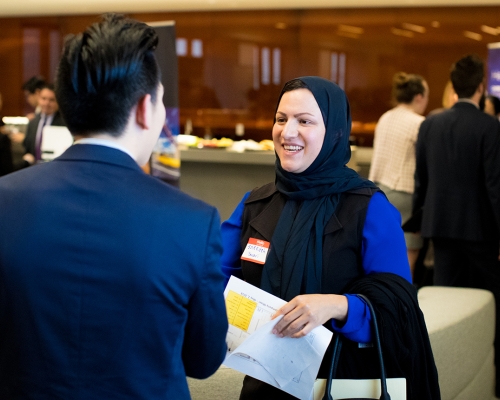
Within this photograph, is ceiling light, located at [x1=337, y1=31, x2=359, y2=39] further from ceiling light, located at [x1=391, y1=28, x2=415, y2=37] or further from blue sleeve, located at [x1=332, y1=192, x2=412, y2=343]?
blue sleeve, located at [x1=332, y1=192, x2=412, y2=343]

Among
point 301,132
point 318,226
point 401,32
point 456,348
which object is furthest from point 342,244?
point 401,32

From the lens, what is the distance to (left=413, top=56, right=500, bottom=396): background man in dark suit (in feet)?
12.5

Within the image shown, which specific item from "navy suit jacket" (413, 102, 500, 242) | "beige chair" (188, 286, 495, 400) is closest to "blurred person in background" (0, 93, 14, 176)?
"navy suit jacket" (413, 102, 500, 242)

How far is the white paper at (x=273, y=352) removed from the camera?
1.55m

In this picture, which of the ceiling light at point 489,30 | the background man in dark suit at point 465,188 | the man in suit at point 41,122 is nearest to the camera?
the background man in dark suit at point 465,188

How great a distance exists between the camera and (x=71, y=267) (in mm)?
1030

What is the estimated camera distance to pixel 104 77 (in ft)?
3.55

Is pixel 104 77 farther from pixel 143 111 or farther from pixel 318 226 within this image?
pixel 318 226

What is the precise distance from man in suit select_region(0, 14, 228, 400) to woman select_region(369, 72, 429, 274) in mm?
4289

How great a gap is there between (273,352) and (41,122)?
5607 mm

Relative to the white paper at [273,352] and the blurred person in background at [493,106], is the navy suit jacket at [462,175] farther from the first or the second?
the white paper at [273,352]

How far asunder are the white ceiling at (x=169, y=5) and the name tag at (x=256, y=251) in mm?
9387

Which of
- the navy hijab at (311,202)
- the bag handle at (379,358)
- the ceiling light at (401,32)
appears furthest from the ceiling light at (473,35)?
the bag handle at (379,358)

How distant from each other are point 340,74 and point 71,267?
34.2ft
